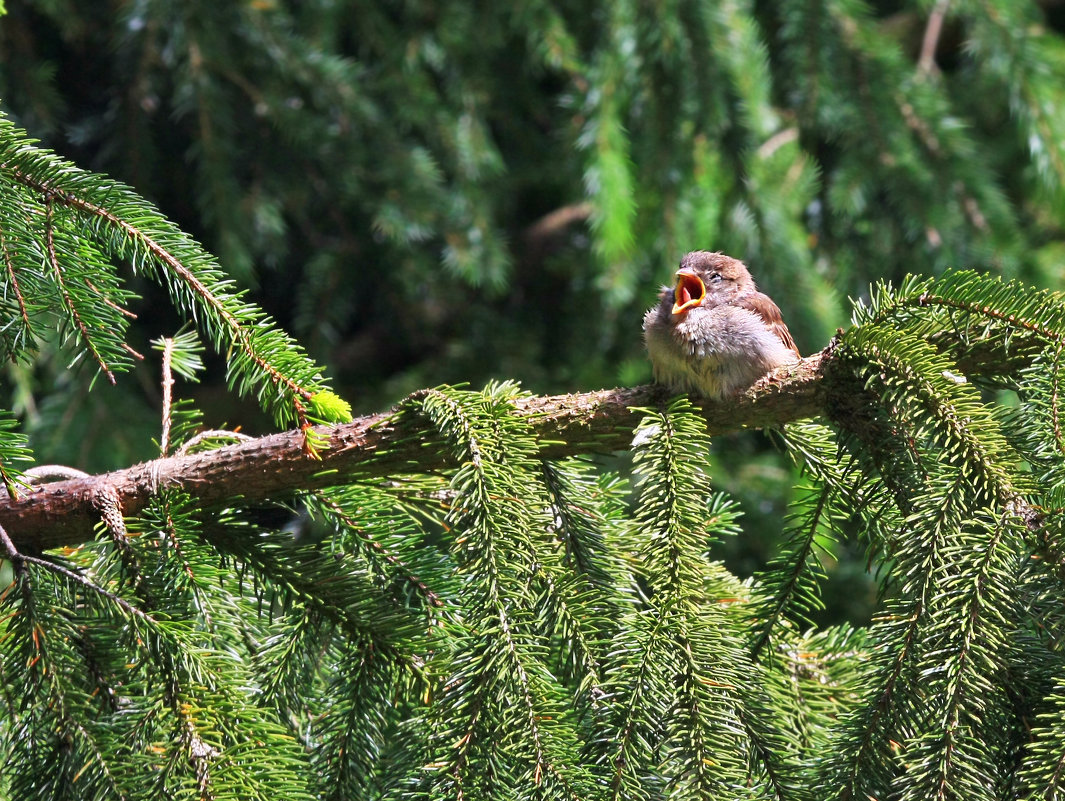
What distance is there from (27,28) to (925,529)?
3429 millimetres

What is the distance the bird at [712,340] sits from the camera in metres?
1.79

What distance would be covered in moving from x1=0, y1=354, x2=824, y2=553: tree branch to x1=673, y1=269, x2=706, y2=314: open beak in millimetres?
611

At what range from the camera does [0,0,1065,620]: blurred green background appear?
11.1 feet

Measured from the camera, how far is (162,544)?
1.47 meters

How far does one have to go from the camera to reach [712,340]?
1851 millimetres

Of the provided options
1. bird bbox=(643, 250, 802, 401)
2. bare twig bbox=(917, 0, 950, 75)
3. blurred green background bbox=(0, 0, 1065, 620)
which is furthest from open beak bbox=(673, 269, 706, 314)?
bare twig bbox=(917, 0, 950, 75)

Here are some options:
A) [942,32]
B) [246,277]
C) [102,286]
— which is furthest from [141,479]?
A: [942,32]

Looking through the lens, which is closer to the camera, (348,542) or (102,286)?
(102,286)

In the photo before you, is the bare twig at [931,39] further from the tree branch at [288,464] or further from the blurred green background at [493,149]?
the tree branch at [288,464]

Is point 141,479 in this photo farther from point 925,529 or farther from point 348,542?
point 925,529

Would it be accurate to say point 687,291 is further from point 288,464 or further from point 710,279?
point 288,464

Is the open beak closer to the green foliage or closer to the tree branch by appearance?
the green foliage

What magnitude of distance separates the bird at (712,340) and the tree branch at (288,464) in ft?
0.59

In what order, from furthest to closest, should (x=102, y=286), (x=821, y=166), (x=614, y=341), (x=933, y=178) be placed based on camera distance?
1. (x=614, y=341)
2. (x=821, y=166)
3. (x=933, y=178)
4. (x=102, y=286)
